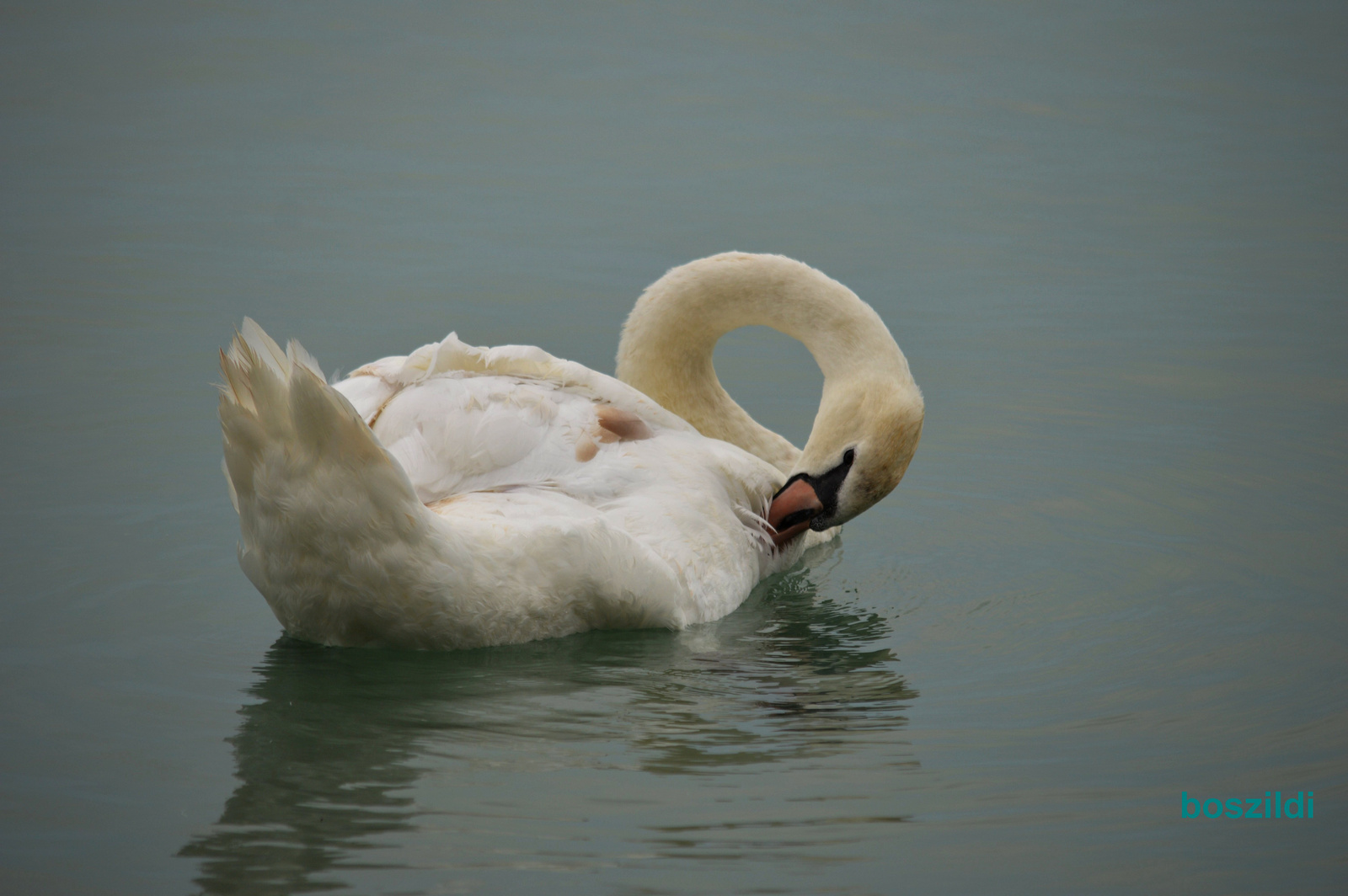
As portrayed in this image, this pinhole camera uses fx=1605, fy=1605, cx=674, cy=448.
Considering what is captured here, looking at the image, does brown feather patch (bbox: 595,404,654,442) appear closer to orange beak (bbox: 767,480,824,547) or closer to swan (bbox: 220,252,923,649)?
swan (bbox: 220,252,923,649)

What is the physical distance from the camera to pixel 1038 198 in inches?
568

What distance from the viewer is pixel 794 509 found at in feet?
23.5

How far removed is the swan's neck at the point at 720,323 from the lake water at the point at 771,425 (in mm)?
955

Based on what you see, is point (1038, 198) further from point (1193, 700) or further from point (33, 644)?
point (33, 644)

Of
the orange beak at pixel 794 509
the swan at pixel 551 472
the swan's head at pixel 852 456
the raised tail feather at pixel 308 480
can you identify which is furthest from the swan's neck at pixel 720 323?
the raised tail feather at pixel 308 480

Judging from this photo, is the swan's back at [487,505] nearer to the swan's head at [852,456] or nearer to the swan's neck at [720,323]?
the swan's head at [852,456]

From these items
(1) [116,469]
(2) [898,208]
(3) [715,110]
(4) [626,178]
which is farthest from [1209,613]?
(3) [715,110]

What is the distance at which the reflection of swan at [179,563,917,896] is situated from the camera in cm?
457

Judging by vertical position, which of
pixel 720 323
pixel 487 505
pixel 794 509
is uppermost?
pixel 720 323

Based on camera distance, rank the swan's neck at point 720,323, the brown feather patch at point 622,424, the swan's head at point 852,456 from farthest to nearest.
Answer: the swan's neck at point 720,323 → the swan's head at point 852,456 → the brown feather patch at point 622,424

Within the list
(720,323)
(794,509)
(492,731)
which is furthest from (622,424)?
(492,731)

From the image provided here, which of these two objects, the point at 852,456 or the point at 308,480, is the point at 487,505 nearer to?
the point at 308,480

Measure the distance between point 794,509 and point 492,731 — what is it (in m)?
2.17

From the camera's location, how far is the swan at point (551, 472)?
532cm
